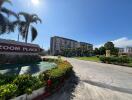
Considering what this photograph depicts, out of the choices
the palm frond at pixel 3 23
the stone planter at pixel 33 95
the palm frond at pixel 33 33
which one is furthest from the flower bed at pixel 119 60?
the stone planter at pixel 33 95

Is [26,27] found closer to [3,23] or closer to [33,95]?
[3,23]

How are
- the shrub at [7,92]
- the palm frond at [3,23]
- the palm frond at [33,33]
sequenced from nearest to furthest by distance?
the shrub at [7,92]
the palm frond at [3,23]
the palm frond at [33,33]

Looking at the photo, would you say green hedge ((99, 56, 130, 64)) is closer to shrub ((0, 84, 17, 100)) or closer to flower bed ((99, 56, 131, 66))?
flower bed ((99, 56, 131, 66))

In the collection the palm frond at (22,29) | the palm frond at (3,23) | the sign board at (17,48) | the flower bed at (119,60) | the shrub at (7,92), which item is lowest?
the shrub at (7,92)

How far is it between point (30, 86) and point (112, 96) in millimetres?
6117

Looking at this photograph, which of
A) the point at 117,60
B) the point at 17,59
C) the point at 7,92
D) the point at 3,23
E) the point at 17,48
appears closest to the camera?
the point at 7,92

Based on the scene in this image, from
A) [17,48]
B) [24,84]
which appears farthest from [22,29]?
[24,84]

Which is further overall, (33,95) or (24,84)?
(33,95)

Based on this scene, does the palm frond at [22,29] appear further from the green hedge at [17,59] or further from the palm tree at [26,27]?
the green hedge at [17,59]

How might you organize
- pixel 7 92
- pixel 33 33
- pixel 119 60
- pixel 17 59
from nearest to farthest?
pixel 7 92 < pixel 17 59 < pixel 119 60 < pixel 33 33

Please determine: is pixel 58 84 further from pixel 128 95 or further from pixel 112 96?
pixel 128 95

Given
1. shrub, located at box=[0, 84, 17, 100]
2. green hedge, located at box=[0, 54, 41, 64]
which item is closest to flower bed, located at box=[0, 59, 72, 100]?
shrub, located at box=[0, 84, 17, 100]

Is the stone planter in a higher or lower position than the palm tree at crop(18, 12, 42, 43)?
lower

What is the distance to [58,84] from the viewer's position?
12977 mm
